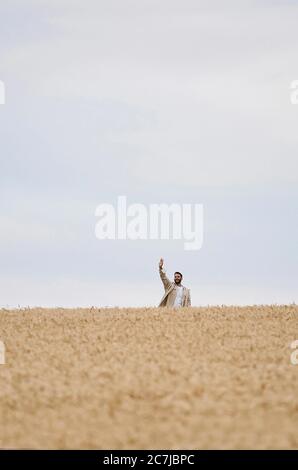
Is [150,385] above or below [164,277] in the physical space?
below

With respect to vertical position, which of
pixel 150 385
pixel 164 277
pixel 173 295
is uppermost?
pixel 164 277

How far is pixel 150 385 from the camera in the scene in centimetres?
1078

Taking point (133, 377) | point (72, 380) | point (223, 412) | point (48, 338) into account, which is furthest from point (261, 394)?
point (48, 338)

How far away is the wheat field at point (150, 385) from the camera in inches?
354

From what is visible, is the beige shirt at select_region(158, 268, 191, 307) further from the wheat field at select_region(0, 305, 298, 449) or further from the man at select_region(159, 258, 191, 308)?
the wheat field at select_region(0, 305, 298, 449)

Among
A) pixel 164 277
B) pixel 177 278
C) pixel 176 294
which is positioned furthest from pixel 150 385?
pixel 176 294

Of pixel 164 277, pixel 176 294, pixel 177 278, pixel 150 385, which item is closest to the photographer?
pixel 150 385

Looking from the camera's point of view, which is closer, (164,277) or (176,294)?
(164,277)

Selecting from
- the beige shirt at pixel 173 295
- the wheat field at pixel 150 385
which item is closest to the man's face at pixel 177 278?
the beige shirt at pixel 173 295

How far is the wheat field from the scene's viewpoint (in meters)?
9.00

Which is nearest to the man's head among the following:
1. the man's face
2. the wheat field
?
the man's face

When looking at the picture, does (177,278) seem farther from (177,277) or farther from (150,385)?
(150,385)

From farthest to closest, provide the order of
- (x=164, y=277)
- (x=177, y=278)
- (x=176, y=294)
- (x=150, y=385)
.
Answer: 1. (x=176, y=294)
2. (x=177, y=278)
3. (x=164, y=277)
4. (x=150, y=385)
